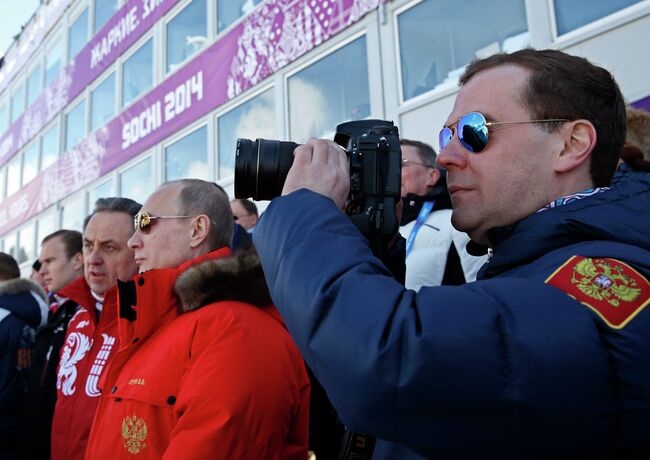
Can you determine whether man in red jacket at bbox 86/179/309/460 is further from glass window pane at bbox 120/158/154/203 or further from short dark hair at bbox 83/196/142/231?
glass window pane at bbox 120/158/154/203

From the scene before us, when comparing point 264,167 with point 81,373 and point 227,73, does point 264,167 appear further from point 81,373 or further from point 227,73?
point 227,73

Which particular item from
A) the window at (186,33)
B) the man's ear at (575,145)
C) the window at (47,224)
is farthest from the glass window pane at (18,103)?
the man's ear at (575,145)

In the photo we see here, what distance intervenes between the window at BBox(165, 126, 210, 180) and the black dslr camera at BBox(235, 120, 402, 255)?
272 inches

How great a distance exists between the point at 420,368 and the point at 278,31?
255 inches

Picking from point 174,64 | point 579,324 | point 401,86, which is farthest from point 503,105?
point 174,64

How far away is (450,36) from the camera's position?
4.87m

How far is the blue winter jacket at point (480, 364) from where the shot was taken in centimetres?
69

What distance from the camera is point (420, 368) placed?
2.26ft

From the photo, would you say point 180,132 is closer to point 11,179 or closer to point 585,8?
point 585,8

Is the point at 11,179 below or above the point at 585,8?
above

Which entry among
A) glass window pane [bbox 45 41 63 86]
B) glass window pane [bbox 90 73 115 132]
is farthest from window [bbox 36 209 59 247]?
glass window pane [bbox 45 41 63 86]

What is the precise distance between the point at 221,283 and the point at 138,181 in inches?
328

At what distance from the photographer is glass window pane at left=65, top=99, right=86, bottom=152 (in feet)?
38.2

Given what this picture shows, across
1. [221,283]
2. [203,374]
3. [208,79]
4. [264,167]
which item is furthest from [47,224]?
[264,167]
